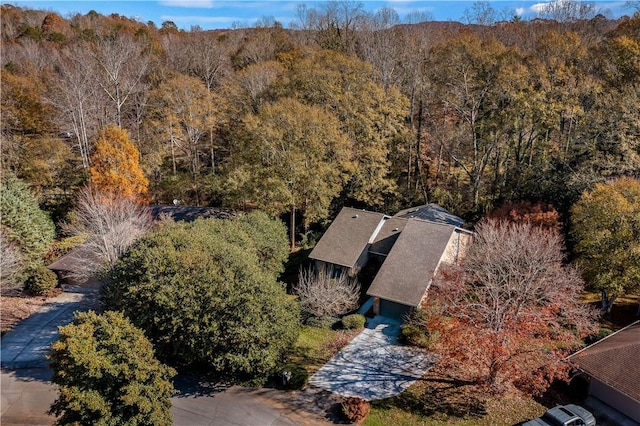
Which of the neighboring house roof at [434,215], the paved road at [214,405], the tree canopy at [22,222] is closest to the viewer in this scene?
the paved road at [214,405]

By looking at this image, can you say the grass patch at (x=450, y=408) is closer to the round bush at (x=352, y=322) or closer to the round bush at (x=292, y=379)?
the round bush at (x=292, y=379)

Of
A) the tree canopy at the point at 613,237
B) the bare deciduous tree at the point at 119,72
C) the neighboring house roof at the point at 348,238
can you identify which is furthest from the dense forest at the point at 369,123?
the tree canopy at the point at 613,237

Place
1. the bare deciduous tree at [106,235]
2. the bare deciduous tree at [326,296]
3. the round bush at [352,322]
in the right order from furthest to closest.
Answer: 1. the bare deciduous tree at [106,235]
2. the bare deciduous tree at [326,296]
3. the round bush at [352,322]

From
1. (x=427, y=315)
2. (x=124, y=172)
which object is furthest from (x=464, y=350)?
(x=124, y=172)

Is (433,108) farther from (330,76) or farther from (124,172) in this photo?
(124,172)

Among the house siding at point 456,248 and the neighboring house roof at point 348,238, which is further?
the neighboring house roof at point 348,238
